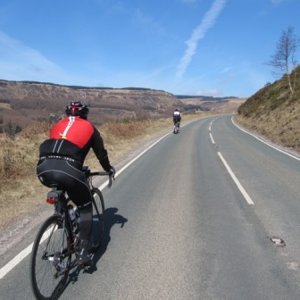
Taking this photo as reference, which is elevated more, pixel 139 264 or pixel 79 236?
pixel 79 236

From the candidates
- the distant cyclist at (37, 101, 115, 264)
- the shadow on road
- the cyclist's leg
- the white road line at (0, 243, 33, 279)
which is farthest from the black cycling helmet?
the white road line at (0, 243, 33, 279)

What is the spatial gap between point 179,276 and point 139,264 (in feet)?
1.97

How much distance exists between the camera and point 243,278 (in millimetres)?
4816

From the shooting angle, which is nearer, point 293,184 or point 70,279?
point 70,279

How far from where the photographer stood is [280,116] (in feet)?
118

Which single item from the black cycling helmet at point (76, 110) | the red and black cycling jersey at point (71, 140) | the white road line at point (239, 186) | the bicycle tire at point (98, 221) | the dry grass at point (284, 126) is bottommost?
the dry grass at point (284, 126)

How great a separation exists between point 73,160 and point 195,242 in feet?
8.30

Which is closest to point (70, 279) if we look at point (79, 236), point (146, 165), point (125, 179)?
point (79, 236)

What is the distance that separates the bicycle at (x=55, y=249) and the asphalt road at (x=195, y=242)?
0.18 m

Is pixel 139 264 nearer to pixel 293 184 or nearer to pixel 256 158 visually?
pixel 293 184

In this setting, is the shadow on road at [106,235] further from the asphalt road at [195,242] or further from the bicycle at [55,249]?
the bicycle at [55,249]

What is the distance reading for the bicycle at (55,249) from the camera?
4.18 metres

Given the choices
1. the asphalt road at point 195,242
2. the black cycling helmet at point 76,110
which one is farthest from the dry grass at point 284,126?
the black cycling helmet at point 76,110

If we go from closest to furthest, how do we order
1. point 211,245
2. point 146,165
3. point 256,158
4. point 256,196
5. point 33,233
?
point 211,245 < point 33,233 < point 256,196 < point 146,165 < point 256,158
